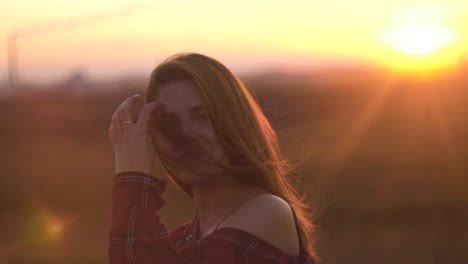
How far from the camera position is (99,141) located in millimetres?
24344

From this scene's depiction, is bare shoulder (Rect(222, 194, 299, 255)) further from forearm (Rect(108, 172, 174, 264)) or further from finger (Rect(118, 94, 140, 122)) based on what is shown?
finger (Rect(118, 94, 140, 122))

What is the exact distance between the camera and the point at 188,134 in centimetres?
196

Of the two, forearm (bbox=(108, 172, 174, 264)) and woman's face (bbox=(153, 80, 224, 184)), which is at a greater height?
woman's face (bbox=(153, 80, 224, 184))

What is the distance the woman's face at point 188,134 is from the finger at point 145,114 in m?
0.02

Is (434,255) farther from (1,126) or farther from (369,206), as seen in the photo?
(1,126)

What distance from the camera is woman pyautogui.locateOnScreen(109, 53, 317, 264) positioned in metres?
1.85

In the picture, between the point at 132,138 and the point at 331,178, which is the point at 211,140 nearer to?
the point at 132,138

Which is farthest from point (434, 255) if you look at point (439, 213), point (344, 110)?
point (344, 110)

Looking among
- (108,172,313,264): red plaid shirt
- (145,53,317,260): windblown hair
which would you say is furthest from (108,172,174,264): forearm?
(145,53,317,260): windblown hair

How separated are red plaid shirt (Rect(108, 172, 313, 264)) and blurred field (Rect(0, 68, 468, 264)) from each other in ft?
1.89

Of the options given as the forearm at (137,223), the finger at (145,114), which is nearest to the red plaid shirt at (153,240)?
the forearm at (137,223)

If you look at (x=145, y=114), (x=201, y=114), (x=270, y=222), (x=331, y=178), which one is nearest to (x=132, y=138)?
(x=145, y=114)

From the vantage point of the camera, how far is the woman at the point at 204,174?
1.85 m

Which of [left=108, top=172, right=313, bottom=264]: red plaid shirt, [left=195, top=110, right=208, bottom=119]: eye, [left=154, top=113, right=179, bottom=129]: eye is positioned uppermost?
[left=195, top=110, right=208, bottom=119]: eye
